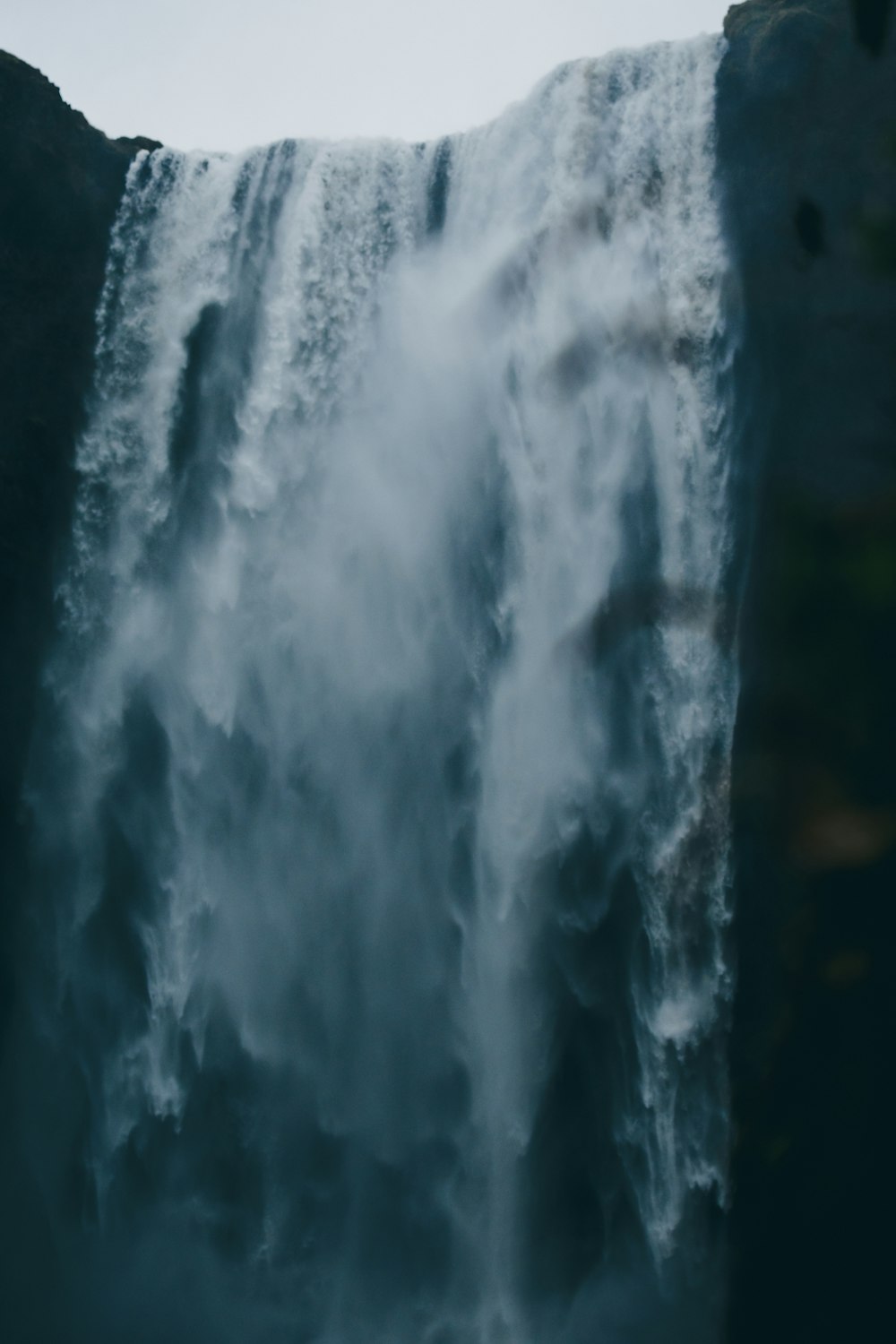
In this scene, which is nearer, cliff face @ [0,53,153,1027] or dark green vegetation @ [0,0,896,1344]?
dark green vegetation @ [0,0,896,1344]

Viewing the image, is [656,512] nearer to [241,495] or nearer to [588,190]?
[588,190]

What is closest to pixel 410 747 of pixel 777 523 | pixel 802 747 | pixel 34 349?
pixel 802 747

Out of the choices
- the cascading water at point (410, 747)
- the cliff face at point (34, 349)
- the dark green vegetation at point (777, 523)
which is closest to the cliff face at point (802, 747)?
the dark green vegetation at point (777, 523)

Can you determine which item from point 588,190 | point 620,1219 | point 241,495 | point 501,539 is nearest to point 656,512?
point 501,539

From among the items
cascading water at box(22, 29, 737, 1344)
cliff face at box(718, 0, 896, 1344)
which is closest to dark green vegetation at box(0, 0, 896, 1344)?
cliff face at box(718, 0, 896, 1344)

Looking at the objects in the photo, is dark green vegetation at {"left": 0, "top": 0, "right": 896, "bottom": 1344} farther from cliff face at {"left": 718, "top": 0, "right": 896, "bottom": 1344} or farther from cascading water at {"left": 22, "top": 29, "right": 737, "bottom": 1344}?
cascading water at {"left": 22, "top": 29, "right": 737, "bottom": 1344}

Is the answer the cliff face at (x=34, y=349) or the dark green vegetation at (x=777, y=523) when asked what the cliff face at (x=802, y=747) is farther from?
the cliff face at (x=34, y=349)

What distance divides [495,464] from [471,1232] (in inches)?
279

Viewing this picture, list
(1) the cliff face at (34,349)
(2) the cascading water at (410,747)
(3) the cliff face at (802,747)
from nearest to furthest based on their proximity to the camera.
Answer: (3) the cliff face at (802,747), (2) the cascading water at (410,747), (1) the cliff face at (34,349)

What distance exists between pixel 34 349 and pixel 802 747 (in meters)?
8.98

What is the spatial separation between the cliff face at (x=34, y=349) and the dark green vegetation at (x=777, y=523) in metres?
0.02

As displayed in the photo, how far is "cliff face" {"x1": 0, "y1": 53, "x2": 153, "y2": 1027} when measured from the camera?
10.8 metres

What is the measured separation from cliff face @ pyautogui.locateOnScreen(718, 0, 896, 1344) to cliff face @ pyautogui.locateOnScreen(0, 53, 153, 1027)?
23.2 ft

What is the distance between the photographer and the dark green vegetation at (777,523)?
7801 mm
